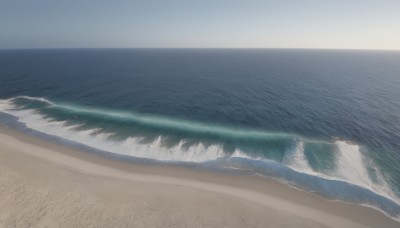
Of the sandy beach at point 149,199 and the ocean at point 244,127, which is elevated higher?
the ocean at point 244,127

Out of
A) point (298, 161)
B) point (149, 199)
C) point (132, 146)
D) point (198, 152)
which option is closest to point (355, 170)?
point (298, 161)

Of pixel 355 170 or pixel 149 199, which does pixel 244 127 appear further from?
pixel 149 199

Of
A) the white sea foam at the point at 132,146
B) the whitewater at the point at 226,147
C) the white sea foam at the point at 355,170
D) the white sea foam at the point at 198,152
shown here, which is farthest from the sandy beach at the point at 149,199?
the white sea foam at the point at 355,170

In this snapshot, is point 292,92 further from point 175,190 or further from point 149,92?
point 175,190

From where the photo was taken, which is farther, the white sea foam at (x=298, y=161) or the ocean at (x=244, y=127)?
the white sea foam at (x=298, y=161)

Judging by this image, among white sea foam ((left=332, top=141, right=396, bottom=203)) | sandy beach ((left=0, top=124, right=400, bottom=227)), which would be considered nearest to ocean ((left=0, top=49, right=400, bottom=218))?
white sea foam ((left=332, top=141, right=396, bottom=203))

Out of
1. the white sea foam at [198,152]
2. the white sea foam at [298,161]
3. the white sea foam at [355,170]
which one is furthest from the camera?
the white sea foam at [298,161]

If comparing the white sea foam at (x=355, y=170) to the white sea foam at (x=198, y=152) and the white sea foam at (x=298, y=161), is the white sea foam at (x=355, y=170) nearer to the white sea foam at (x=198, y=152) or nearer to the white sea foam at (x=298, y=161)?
the white sea foam at (x=198, y=152)

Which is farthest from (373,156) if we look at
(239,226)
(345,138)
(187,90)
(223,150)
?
(187,90)

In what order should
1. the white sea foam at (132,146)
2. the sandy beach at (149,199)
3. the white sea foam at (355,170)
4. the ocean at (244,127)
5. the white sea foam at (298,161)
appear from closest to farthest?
the sandy beach at (149,199), the white sea foam at (355,170), the ocean at (244,127), the white sea foam at (298,161), the white sea foam at (132,146)
